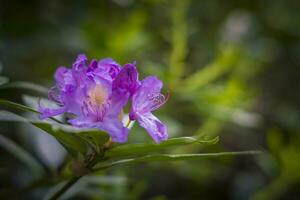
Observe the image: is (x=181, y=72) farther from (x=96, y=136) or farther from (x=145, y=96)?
(x=96, y=136)

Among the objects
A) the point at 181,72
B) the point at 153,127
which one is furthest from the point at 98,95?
the point at 181,72

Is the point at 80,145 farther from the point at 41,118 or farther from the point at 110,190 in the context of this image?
the point at 110,190

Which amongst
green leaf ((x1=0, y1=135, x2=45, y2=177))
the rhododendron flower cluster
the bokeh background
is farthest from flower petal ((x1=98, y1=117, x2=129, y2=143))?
green leaf ((x1=0, y1=135, x2=45, y2=177))

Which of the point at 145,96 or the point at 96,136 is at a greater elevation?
the point at 145,96

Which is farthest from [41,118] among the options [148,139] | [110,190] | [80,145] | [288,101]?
[288,101]

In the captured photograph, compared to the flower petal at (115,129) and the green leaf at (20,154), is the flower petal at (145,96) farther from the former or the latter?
the green leaf at (20,154)

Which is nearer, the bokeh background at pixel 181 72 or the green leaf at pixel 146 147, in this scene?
the green leaf at pixel 146 147

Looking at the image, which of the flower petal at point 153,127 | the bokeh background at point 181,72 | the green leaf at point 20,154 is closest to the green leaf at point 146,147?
the flower petal at point 153,127
